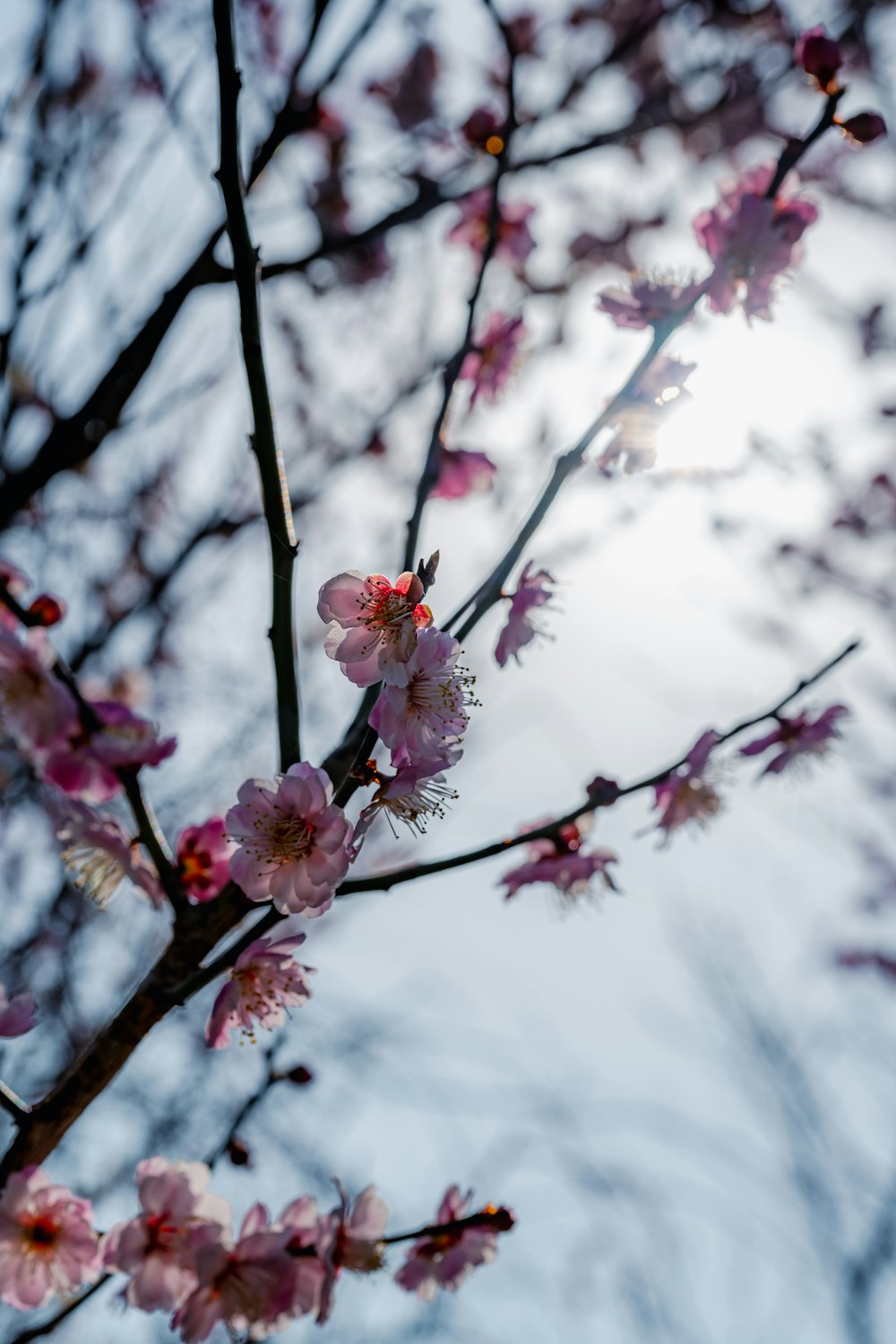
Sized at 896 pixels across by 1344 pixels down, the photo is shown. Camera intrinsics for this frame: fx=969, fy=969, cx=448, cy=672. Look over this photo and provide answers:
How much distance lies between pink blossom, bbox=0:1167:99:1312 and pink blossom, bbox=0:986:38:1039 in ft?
0.62

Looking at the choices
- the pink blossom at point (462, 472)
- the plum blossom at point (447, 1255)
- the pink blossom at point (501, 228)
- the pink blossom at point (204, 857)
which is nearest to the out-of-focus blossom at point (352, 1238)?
the plum blossom at point (447, 1255)

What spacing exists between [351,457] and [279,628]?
101 inches

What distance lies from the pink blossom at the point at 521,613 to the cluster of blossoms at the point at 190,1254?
837 millimetres

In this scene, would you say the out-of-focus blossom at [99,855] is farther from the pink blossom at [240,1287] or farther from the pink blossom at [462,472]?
the pink blossom at [462,472]

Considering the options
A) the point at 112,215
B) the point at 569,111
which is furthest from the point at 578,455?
the point at 569,111

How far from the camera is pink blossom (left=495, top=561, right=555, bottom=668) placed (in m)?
1.49

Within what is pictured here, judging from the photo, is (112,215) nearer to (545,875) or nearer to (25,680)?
(25,680)

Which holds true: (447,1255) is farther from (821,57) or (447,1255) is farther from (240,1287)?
(821,57)

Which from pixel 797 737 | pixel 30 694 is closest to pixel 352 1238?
pixel 30 694

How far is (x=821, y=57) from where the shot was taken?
1.64 meters

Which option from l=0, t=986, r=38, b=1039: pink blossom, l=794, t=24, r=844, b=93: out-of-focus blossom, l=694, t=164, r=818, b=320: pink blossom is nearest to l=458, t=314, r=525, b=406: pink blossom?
l=694, t=164, r=818, b=320: pink blossom

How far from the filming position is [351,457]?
372 centimetres

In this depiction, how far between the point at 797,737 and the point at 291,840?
44.4 inches

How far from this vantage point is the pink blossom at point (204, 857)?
1.53m
